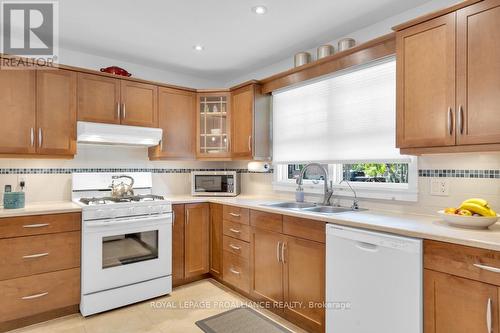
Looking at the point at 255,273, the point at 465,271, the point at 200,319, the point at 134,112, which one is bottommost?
the point at 200,319

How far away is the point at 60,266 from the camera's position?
2.38m

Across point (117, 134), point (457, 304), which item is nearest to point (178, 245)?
point (117, 134)

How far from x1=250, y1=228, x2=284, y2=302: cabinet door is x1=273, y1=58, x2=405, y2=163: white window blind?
92cm

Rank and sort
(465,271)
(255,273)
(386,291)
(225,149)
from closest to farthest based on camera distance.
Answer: (465,271), (386,291), (255,273), (225,149)

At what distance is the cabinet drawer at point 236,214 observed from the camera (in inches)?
107

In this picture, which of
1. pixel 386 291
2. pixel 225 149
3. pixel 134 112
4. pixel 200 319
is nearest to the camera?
pixel 386 291

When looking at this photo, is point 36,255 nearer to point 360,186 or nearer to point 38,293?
point 38,293

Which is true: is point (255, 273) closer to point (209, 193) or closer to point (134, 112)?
point (209, 193)

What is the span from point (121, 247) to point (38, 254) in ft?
1.97

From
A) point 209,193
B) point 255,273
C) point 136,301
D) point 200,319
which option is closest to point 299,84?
point 209,193

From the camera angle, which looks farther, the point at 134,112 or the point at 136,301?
the point at 134,112

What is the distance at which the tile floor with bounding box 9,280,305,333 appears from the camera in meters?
2.25

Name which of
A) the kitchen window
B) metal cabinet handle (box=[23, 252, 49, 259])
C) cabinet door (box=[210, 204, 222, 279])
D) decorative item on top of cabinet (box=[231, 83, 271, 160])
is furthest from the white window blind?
metal cabinet handle (box=[23, 252, 49, 259])

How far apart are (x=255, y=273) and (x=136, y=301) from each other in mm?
1098
